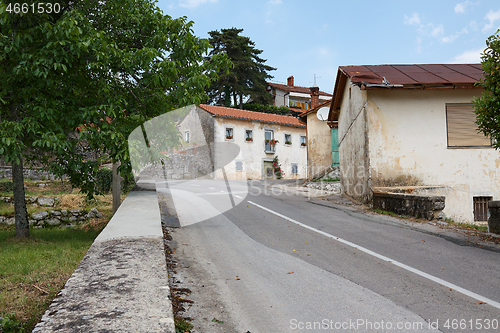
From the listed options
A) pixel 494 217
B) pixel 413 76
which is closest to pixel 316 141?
pixel 413 76

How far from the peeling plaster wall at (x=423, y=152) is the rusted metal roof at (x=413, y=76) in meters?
0.45

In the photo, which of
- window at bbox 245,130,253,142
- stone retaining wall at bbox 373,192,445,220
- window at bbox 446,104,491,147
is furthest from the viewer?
window at bbox 245,130,253,142

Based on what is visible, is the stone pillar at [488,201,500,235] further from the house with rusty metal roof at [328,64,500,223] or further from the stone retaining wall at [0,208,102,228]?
the stone retaining wall at [0,208,102,228]

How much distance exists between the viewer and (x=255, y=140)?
36.2 meters

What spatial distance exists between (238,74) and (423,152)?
114ft

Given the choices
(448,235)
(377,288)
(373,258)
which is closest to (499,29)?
(448,235)

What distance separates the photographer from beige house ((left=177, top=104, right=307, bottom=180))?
34.1 m

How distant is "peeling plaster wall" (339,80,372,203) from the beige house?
16.2 metres

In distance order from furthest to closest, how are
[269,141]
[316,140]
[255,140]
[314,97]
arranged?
1. [269,141]
2. [255,140]
3. [314,97]
4. [316,140]

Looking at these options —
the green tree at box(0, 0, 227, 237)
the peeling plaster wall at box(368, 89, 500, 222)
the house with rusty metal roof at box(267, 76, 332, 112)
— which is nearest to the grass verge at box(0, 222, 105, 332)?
the green tree at box(0, 0, 227, 237)

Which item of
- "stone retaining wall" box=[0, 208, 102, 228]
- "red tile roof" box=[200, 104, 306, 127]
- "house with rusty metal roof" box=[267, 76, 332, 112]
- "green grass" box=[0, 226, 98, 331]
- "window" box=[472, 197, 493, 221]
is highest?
"house with rusty metal roof" box=[267, 76, 332, 112]

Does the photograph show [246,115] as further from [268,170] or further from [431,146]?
[431,146]

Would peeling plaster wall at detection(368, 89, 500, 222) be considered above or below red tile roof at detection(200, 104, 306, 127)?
below

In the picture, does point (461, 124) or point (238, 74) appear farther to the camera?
point (238, 74)
